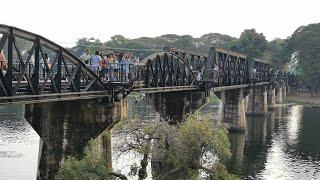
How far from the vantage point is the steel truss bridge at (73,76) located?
21.8m

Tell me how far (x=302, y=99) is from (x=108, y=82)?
129780 millimetres

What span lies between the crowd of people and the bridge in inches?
10.5

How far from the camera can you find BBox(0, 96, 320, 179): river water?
32.3m

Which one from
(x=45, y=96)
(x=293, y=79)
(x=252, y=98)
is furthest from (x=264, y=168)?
(x=293, y=79)

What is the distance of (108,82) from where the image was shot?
31.0 metres

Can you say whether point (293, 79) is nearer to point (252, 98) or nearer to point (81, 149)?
point (252, 98)

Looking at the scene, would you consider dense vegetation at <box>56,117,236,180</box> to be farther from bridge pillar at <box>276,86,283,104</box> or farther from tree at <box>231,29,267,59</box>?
tree at <box>231,29,267,59</box>

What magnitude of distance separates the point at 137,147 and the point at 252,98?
83.9m

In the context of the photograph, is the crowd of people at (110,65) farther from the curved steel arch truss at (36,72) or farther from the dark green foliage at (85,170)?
the dark green foliage at (85,170)

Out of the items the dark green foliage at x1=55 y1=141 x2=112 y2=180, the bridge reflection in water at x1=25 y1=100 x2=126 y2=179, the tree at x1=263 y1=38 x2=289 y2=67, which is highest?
the tree at x1=263 y1=38 x2=289 y2=67

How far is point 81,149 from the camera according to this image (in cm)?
3238

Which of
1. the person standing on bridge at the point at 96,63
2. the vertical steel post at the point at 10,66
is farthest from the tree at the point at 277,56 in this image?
the vertical steel post at the point at 10,66

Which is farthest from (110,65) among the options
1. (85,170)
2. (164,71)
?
(164,71)

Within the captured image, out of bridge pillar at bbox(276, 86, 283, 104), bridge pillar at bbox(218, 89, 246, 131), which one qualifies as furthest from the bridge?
bridge pillar at bbox(276, 86, 283, 104)
